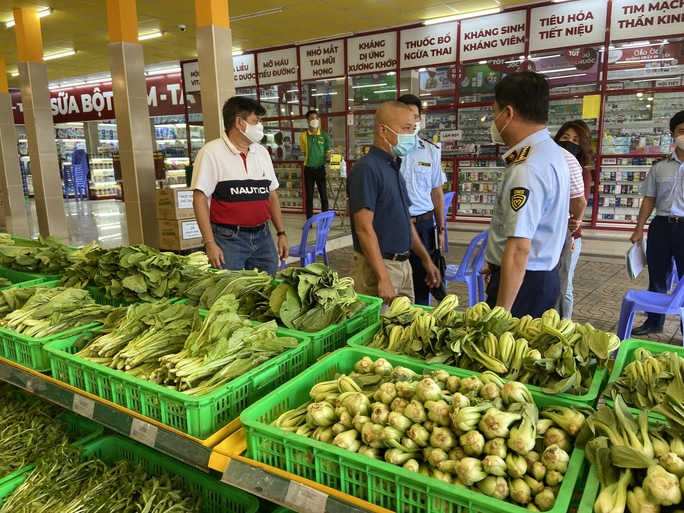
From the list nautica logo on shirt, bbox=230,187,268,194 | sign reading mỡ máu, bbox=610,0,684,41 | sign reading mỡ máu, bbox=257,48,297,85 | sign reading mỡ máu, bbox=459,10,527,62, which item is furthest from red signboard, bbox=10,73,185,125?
nautica logo on shirt, bbox=230,187,268,194

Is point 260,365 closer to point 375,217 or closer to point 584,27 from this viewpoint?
point 375,217

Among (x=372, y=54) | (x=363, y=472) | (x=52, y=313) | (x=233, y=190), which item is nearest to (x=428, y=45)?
(x=372, y=54)

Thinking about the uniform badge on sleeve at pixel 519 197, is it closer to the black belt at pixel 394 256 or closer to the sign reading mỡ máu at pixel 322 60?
the black belt at pixel 394 256

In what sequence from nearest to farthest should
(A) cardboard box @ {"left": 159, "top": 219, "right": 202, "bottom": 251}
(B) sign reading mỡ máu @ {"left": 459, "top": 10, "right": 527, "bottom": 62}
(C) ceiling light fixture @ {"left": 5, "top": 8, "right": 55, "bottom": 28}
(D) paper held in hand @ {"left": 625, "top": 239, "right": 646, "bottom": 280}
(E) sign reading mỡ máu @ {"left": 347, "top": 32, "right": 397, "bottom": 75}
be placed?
1. (D) paper held in hand @ {"left": 625, "top": 239, "right": 646, "bottom": 280}
2. (A) cardboard box @ {"left": 159, "top": 219, "right": 202, "bottom": 251}
3. (C) ceiling light fixture @ {"left": 5, "top": 8, "right": 55, "bottom": 28}
4. (B) sign reading mỡ máu @ {"left": 459, "top": 10, "right": 527, "bottom": 62}
5. (E) sign reading mỡ máu @ {"left": 347, "top": 32, "right": 397, "bottom": 75}

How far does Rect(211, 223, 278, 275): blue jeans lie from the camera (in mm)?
3738

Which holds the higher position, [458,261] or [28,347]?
[28,347]

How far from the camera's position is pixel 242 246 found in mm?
3770

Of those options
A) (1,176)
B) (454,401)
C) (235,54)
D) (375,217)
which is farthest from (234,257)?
(1,176)

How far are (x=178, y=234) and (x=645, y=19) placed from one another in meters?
8.26

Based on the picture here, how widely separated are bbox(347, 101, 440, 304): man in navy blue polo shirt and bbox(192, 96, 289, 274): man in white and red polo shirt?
93 cm

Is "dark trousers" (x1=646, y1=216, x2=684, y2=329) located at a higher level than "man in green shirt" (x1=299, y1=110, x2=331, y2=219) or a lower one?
lower

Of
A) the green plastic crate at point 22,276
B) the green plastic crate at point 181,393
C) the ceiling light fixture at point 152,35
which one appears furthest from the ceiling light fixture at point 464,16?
the green plastic crate at point 181,393

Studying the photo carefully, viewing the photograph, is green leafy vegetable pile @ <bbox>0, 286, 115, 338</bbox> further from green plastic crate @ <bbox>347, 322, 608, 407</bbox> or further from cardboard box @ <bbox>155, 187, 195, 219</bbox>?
cardboard box @ <bbox>155, 187, 195, 219</bbox>

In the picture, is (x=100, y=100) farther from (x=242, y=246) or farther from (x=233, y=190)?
(x=242, y=246)
